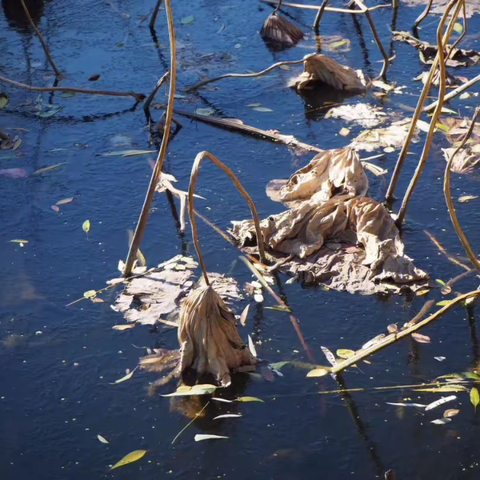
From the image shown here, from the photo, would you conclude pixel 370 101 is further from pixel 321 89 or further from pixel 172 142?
pixel 172 142

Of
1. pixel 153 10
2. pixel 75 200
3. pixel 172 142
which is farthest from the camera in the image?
pixel 153 10

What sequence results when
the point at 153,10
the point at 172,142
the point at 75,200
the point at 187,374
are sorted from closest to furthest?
the point at 187,374, the point at 75,200, the point at 172,142, the point at 153,10

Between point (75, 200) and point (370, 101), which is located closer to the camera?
point (75, 200)

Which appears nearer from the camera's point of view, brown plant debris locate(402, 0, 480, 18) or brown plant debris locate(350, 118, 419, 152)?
brown plant debris locate(350, 118, 419, 152)

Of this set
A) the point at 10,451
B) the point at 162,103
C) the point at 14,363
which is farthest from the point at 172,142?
the point at 10,451

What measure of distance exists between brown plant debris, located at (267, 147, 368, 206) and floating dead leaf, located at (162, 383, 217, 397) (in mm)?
1225

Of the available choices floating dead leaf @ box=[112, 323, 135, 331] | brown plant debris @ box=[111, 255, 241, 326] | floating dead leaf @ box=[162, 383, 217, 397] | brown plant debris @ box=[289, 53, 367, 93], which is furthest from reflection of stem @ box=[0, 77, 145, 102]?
floating dead leaf @ box=[162, 383, 217, 397]

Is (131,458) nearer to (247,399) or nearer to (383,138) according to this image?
(247,399)

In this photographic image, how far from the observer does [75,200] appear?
4.12 m

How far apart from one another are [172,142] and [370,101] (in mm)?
1208

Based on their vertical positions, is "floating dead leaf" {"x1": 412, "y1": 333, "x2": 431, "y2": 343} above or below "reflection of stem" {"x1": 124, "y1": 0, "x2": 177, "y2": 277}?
below

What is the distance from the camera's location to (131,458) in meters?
2.64

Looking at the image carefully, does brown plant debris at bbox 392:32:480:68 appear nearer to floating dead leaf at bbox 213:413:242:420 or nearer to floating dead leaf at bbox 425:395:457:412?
floating dead leaf at bbox 425:395:457:412

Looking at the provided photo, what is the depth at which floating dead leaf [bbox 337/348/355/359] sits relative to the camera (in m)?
2.96
